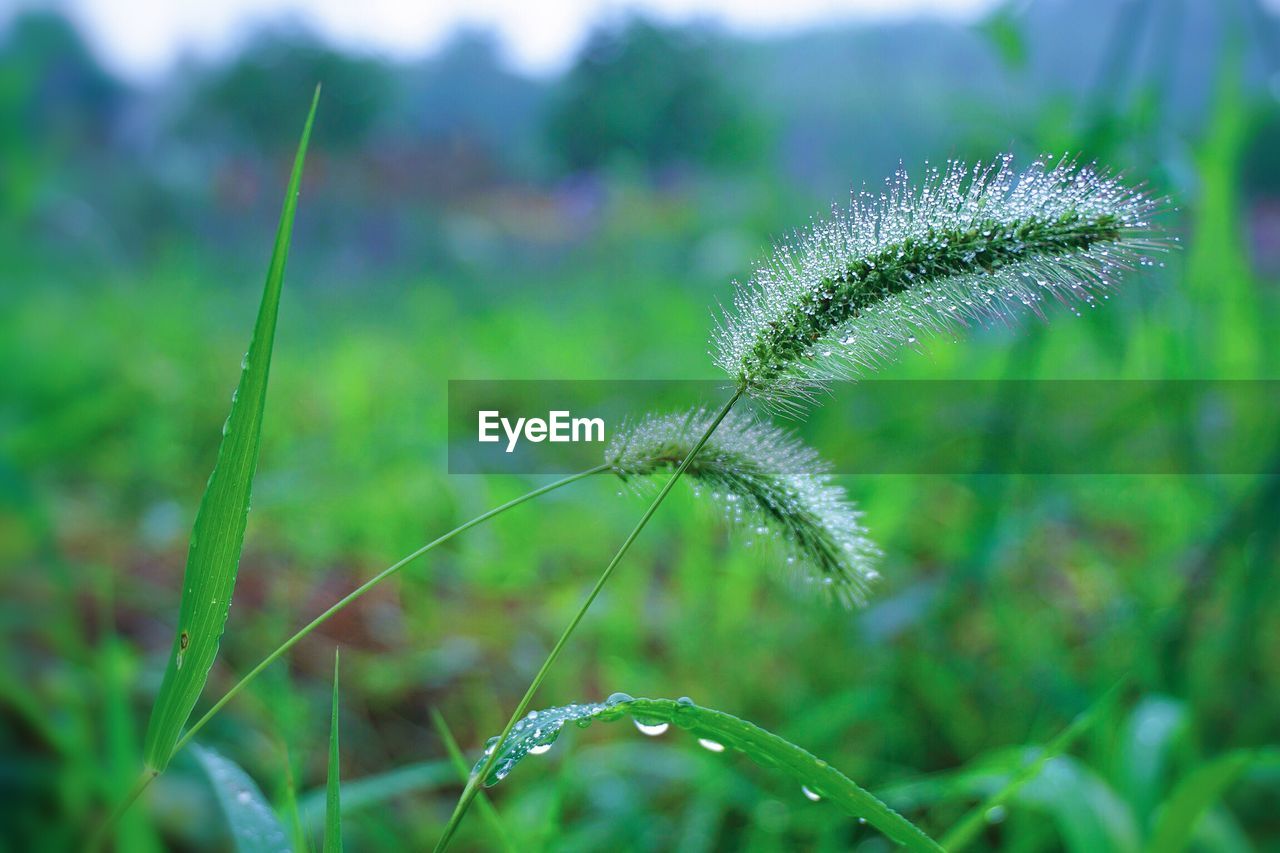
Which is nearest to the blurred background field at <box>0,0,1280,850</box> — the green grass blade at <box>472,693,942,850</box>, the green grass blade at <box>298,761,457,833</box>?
the green grass blade at <box>298,761,457,833</box>

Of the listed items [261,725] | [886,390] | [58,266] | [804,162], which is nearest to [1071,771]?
[261,725]

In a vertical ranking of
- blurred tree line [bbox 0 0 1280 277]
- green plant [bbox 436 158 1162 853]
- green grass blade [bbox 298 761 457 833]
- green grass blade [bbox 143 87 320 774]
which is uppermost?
blurred tree line [bbox 0 0 1280 277]

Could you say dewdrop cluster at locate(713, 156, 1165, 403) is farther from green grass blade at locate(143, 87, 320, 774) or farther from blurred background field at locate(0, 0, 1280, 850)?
green grass blade at locate(143, 87, 320, 774)

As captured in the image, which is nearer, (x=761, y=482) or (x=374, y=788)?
(x=761, y=482)

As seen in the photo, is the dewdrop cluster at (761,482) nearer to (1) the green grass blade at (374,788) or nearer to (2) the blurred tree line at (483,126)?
(1) the green grass blade at (374,788)

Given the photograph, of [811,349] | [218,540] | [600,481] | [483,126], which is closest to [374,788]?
[218,540]

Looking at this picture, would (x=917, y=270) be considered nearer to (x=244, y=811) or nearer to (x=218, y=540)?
(x=218, y=540)
